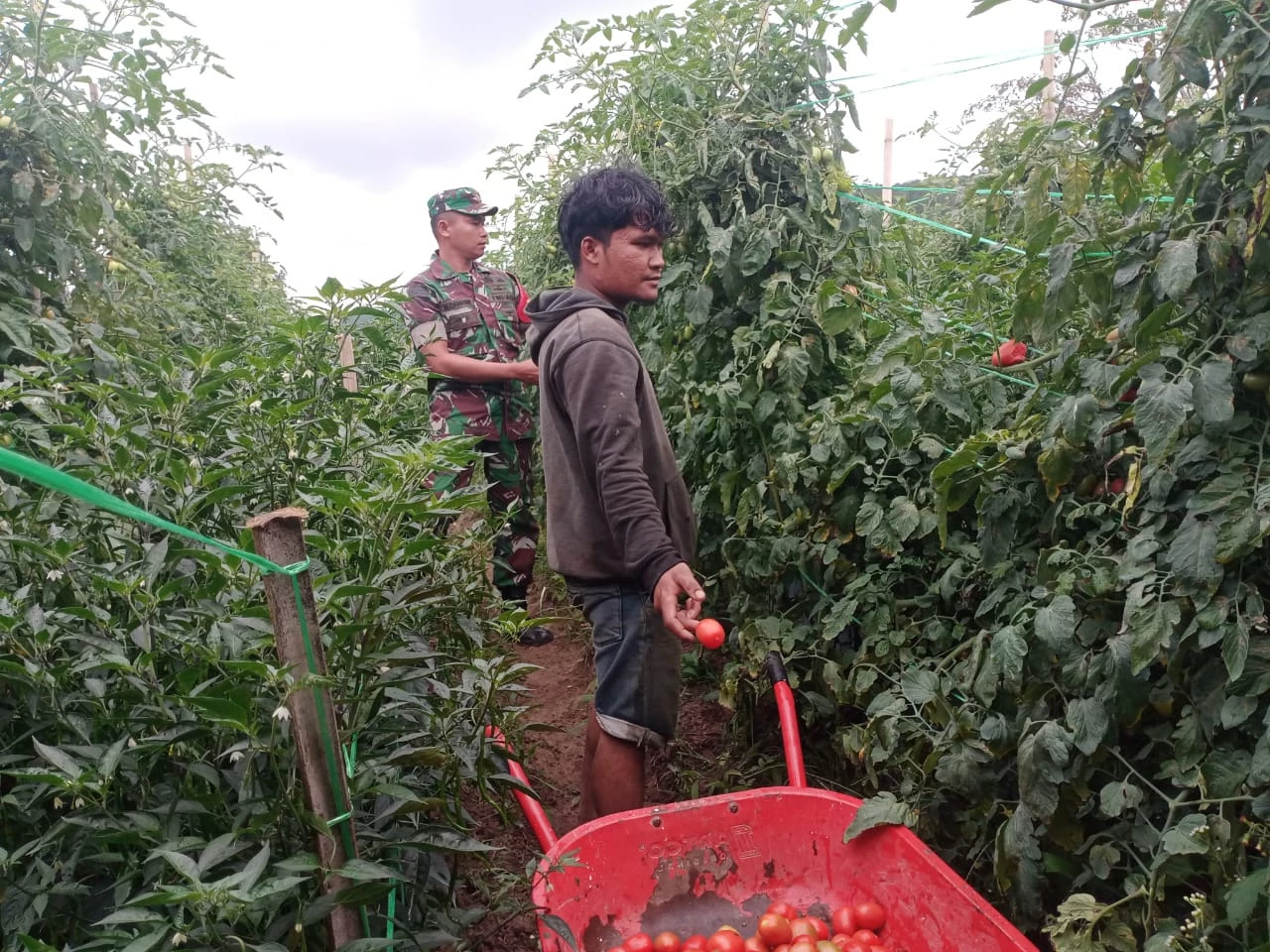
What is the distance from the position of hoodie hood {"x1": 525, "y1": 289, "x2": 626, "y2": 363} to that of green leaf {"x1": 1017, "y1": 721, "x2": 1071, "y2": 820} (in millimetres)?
1288

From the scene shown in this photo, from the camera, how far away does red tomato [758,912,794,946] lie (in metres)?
1.85

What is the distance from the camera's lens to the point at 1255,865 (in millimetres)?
1389

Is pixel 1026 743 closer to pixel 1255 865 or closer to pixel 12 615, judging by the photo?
pixel 1255 865

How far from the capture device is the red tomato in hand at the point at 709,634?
1.75 m

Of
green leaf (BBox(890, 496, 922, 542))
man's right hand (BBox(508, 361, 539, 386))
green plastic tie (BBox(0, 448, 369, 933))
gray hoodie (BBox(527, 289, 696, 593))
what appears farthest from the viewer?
man's right hand (BBox(508, 361, 539, 386))

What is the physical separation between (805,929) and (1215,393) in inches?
49.8

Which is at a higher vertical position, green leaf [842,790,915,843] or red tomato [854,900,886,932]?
green leaf [842,790,915,843]

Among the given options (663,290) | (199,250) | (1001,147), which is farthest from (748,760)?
(199,250)

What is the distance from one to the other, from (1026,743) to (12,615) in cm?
160

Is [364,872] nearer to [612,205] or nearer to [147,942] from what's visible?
[147,942]

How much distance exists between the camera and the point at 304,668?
45.9 inches

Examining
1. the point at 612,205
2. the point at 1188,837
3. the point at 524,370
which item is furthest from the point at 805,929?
the point at 524,370

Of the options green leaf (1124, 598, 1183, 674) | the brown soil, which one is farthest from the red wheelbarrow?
green leaf (1124, 598, 1183, 674)

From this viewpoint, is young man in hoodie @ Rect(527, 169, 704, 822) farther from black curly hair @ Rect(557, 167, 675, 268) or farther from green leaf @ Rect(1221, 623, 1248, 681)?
green leaf @ Rect(1221, 623, 1248, 681)
